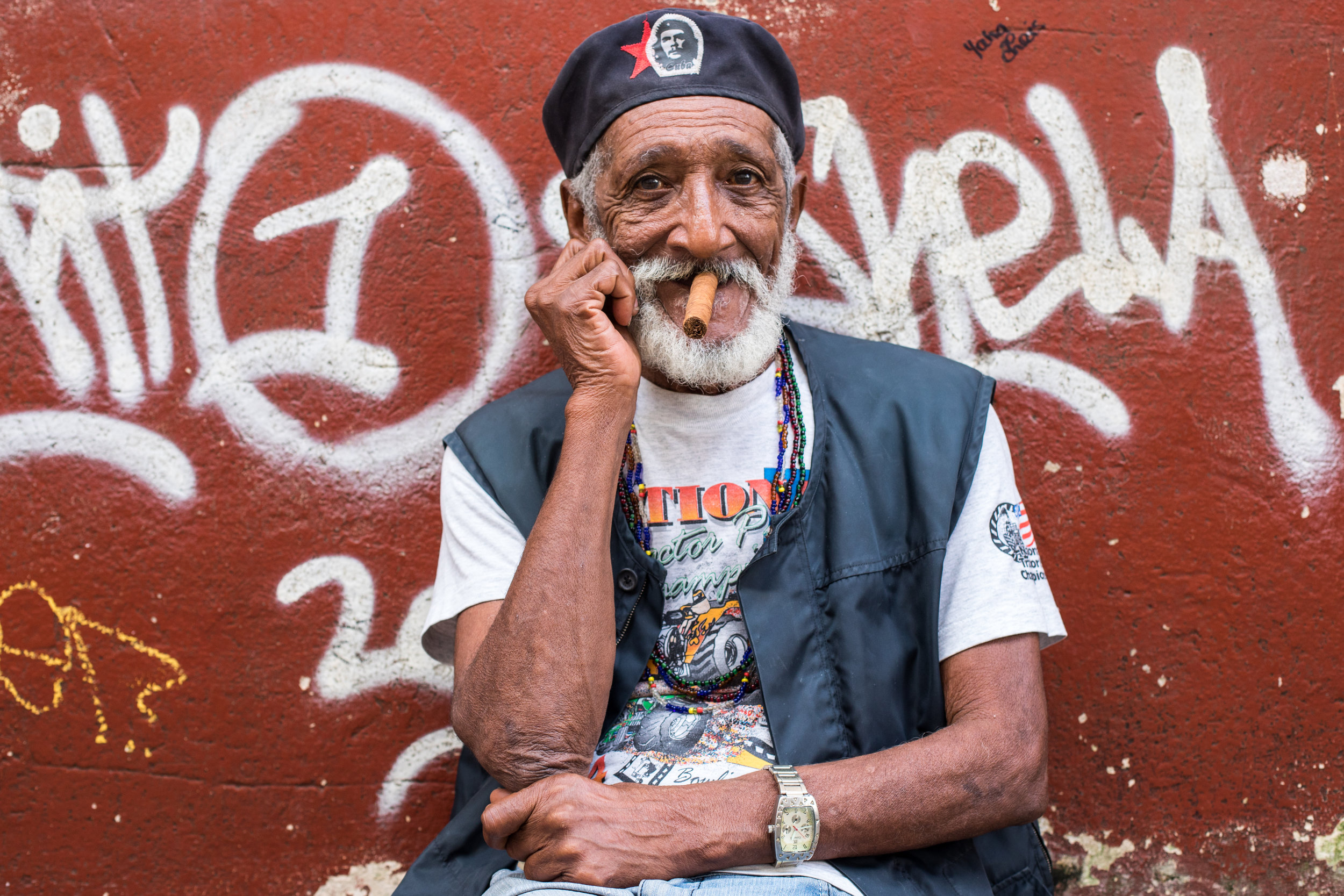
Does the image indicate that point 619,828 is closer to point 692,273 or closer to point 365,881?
point 692,273

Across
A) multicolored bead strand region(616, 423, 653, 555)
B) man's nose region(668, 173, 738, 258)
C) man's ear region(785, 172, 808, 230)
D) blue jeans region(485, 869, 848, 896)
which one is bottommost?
blue jeans region(485, 869, 848, 896)

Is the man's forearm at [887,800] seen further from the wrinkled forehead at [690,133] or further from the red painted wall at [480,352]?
the wrinkled forehead at [690,133]

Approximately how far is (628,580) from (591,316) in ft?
1.55

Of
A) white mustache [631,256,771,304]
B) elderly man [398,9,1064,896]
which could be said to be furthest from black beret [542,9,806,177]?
white mustache [631,256,771,304]

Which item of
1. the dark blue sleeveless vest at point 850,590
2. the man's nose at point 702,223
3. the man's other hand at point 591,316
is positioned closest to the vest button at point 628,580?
the dark blue sleeveless vest at point 850,590

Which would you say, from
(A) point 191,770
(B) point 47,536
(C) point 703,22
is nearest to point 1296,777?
(C) point 703,22

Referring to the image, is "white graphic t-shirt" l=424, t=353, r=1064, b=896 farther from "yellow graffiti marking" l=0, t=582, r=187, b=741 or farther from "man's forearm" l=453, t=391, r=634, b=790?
"yellow graffiti marking" l=0, t=582, r=187, b=741

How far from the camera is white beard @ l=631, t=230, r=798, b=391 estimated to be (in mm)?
1813

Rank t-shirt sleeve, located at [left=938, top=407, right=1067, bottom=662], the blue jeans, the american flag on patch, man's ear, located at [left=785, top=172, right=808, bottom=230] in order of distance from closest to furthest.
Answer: the blue jeans < t-shirt sleeve, located at [left=938, top=407, right=1067, bottom=662] < the american flag on patch < man's ear, located at [left=785, top=172, right=808, bottom=230]

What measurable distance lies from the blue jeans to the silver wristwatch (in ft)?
0.11

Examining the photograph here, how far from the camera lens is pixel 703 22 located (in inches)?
72.9

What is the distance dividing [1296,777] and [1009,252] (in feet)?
4.37

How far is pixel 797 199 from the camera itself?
6.57ft

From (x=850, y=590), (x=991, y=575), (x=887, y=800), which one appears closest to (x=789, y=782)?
(x=887, y=800)
